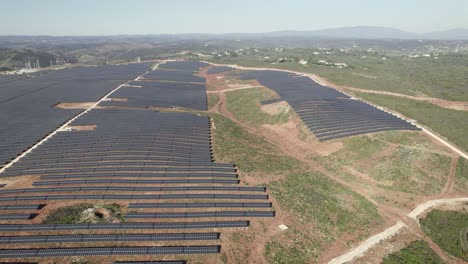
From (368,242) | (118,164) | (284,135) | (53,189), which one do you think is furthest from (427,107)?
(53,189)

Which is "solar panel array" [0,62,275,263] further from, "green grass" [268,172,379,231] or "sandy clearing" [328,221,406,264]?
"sandy clearing" [328,221,406,264]

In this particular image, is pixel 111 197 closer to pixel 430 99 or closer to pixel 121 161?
pixel 121 161

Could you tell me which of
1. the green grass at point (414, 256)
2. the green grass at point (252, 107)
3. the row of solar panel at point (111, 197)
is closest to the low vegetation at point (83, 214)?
the row of solar panel at point (111, 197)

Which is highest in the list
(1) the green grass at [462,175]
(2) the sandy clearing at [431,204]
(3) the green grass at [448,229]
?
(1) the green grass at [462,175]

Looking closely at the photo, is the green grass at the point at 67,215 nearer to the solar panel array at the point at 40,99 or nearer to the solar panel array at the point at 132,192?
the solar panel array at the point at 132,192

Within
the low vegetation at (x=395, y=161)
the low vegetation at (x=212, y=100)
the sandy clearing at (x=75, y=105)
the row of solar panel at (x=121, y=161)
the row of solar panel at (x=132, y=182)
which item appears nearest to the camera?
the row of solar panel at (x=132, y=182)

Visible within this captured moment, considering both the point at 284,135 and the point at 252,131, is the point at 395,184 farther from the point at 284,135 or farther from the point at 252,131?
the point at 252,131
